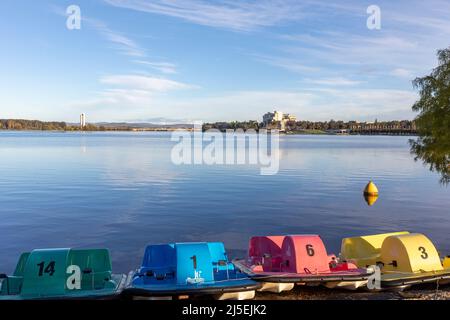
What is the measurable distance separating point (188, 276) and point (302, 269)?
439cm

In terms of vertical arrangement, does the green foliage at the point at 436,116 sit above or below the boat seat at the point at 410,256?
above

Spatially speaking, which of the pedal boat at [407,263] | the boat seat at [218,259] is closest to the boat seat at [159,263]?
the boat seat at [218,259]

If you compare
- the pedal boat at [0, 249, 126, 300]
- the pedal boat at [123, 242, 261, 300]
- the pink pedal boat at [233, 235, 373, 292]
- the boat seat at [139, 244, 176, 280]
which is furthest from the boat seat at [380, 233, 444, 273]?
the pedal boat at [0, 249, 126, 300]

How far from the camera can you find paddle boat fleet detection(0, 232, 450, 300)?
630 inches

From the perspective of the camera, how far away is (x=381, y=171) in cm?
7656

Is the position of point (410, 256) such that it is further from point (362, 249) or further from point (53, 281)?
point (53, 281)

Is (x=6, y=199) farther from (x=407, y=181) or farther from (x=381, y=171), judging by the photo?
(x=381, y=171)

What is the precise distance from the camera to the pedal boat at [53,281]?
15.7 metres

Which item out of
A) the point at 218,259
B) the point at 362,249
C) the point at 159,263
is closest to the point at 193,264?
the point at 218,259

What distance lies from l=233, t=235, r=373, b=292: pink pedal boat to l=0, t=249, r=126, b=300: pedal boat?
538cm

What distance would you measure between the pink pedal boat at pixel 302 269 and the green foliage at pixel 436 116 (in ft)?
56.0

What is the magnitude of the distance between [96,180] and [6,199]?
50.0 feet

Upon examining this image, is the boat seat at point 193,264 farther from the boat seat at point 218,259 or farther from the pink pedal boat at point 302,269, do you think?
the pink pedal boat at point 302,269

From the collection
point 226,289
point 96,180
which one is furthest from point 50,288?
point 96,180
